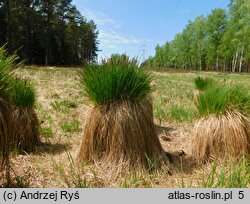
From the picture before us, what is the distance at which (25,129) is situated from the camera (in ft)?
16.4

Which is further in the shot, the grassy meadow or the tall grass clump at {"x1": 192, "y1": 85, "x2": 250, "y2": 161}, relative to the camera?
the tall grass clump at {"x1": 192, "y1": 85, "x2": 250, "y2": 161}

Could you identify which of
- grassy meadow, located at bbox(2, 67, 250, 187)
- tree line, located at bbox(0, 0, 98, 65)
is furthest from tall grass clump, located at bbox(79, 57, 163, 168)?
tree line, located at bbox(0, 0, 98, 65)

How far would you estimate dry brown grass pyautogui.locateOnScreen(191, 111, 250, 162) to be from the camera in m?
4.19

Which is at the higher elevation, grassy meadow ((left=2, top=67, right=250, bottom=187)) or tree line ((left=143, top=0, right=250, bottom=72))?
tree line ((left=143, top=0, right=250, bottom=72))

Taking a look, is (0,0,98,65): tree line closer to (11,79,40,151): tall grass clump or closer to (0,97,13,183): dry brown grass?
(11,79,40,151): tall grass clump

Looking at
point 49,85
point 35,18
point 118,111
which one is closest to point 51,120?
point 118,111

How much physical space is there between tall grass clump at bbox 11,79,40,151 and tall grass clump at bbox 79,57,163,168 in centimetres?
127

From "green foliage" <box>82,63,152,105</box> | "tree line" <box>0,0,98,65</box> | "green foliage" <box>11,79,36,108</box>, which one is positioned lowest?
"green foliage" <box>11,79,36,108</box>

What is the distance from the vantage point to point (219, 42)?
50.4 metres

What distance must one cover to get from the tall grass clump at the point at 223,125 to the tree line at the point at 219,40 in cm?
2442

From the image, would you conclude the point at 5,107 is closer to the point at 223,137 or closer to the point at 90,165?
the point at 90,165

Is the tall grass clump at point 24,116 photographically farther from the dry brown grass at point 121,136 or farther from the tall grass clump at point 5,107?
the tall grass clump at point 5,107

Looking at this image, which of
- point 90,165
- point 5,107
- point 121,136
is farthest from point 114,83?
point 5,107

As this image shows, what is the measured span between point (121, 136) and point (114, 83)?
633mm
